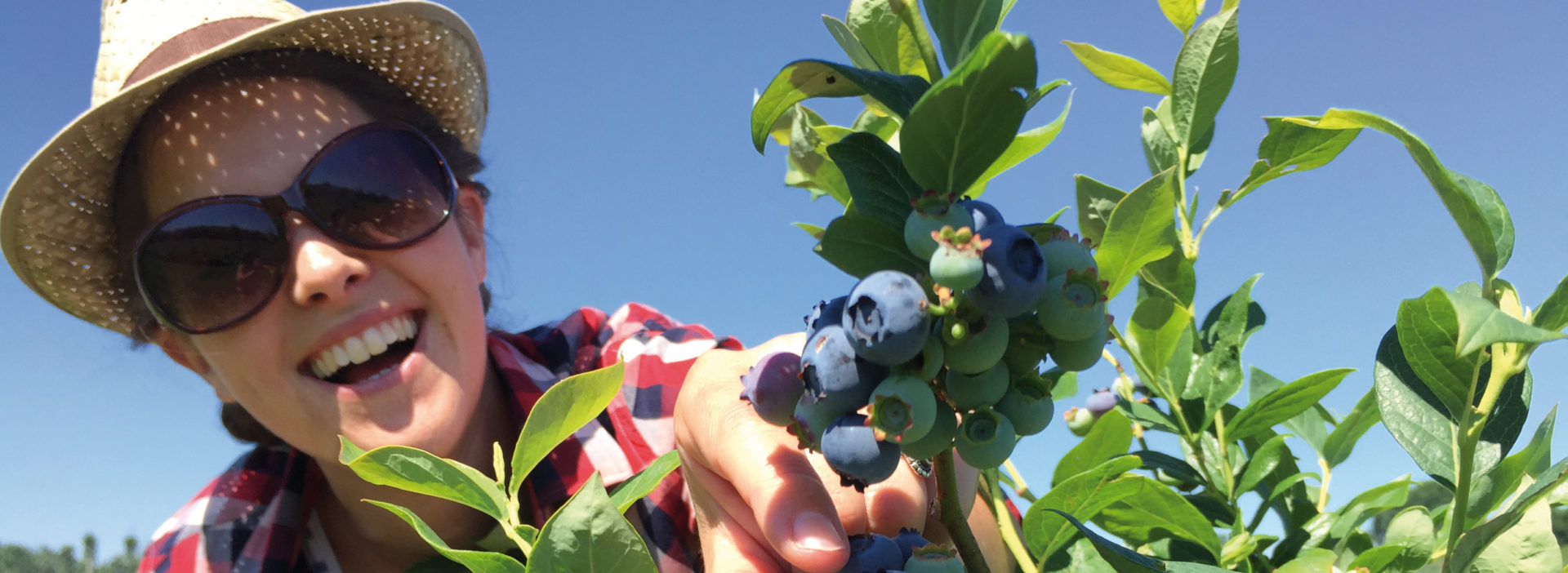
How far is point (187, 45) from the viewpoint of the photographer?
2.14m

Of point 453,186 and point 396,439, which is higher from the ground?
point 453,186

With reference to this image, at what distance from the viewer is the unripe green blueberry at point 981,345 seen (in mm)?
600

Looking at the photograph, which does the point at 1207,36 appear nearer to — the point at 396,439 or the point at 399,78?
the point at 396,439

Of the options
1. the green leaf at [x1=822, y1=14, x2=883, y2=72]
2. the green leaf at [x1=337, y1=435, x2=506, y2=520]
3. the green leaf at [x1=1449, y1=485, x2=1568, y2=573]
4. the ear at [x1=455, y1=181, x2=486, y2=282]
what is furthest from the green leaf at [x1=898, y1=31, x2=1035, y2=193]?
the ear at [x1=455, y1=181, x2=486, y2=282]

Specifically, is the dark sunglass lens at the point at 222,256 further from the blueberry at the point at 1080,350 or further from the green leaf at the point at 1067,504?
the blueberry at the point at 1080,350

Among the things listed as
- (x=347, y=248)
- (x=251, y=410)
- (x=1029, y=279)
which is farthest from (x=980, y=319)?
(x=251, y=410)

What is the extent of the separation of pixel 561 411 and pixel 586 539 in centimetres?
19

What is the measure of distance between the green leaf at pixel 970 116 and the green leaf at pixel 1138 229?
0.64 ft

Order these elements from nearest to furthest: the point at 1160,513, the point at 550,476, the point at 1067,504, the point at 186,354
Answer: the point at 1067,504 → the point at 1160,513 → the point at 550,476 → the point at 186,354

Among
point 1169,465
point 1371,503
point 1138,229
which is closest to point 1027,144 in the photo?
point 1138,229

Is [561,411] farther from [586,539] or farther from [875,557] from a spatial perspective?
[875,557]

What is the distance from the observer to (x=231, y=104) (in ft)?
6.70

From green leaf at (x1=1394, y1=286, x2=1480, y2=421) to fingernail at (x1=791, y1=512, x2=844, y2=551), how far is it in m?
0.50

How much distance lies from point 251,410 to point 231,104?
28.0 inches
